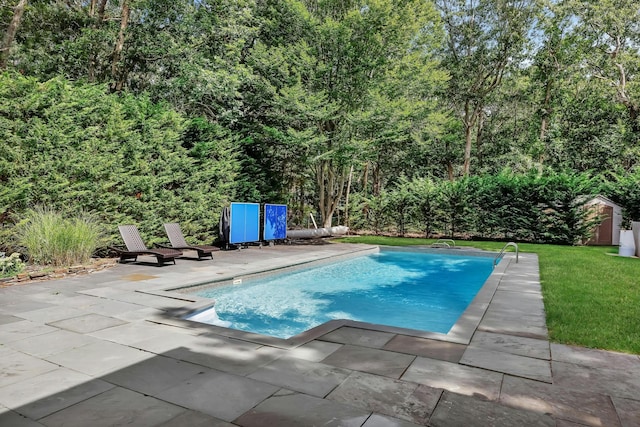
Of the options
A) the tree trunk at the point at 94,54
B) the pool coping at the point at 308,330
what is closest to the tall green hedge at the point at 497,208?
the pool coping at the point at 308,330

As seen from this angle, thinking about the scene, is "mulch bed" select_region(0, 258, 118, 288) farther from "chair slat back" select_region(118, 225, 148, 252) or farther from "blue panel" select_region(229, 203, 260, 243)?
"blue panel" select_region(229, 203, 260, 243)

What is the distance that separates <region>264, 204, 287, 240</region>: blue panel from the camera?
13.5m

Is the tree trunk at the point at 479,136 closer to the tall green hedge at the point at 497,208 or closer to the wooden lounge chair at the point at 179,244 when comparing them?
the tall green hedge at the point at 497,208

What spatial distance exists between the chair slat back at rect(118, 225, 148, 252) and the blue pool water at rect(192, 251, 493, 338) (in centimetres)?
290

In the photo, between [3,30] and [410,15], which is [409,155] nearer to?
[410,15]

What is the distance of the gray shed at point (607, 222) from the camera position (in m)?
14.7

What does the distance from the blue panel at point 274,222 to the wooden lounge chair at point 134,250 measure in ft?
16.2

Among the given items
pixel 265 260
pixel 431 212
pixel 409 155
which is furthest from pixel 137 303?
pixel 409 155

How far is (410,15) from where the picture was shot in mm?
15719

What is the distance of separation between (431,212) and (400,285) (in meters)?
9.04

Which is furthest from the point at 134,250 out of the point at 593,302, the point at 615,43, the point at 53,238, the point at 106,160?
the point at 615,43

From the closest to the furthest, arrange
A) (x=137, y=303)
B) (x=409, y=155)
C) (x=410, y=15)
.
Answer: (x=137, y=303) < (x=410, y=15) < (x=409, y=155)

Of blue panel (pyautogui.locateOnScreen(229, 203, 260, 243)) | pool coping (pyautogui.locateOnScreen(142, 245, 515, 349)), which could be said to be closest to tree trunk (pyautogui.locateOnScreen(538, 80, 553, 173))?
blue panel (pyautogui.locateOnScreen(229, 203, 260, 243))

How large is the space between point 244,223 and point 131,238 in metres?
4.13
